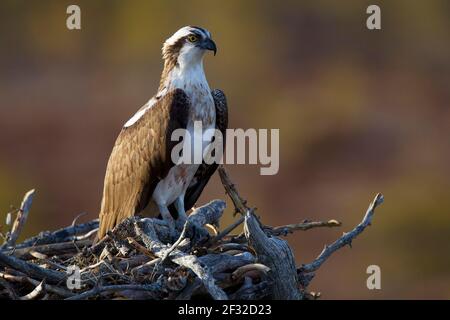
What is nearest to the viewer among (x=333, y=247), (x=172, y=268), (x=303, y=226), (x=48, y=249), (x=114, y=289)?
(x=114, y=289)

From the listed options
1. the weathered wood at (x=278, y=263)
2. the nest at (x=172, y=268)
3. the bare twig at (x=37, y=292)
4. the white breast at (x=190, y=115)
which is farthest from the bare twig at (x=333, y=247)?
the bare twig at (x=37, y=292)

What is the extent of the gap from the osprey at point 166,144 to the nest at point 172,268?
0.66 m

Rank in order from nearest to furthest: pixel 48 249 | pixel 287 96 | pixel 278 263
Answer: pixel 278 263 < pixel 48 249 < pixel 287 96

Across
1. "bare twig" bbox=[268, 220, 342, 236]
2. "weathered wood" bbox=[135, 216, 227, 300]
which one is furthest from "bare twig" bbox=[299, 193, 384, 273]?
"weathered wood" bbox=[135, 216, 227, 300]

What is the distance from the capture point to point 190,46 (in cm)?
950

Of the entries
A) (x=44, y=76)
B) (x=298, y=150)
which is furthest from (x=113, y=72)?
Answer: (x=298, y=150)

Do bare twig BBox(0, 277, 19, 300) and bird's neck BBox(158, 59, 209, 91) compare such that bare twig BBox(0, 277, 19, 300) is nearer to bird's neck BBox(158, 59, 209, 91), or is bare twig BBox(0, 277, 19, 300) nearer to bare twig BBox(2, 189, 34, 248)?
bare twig BBox(2, 189, 34, 248)

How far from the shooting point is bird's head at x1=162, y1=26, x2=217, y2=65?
31.1 ft

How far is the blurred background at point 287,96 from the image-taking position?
19812 millimetres

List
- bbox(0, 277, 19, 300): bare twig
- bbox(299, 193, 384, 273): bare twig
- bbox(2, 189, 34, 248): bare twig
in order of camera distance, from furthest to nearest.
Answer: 1. bbox(2, 189, 34, 248): bare twig
2. bbox(299, 193, 384, 273): bare twig
3. bbox(0, 277, 19, 300): bare twig

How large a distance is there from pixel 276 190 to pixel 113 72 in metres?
4.19

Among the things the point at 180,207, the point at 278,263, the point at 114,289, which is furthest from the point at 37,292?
the point at 180,207

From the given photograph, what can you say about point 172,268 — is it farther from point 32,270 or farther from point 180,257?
point 32,270

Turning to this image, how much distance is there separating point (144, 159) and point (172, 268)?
169cm
